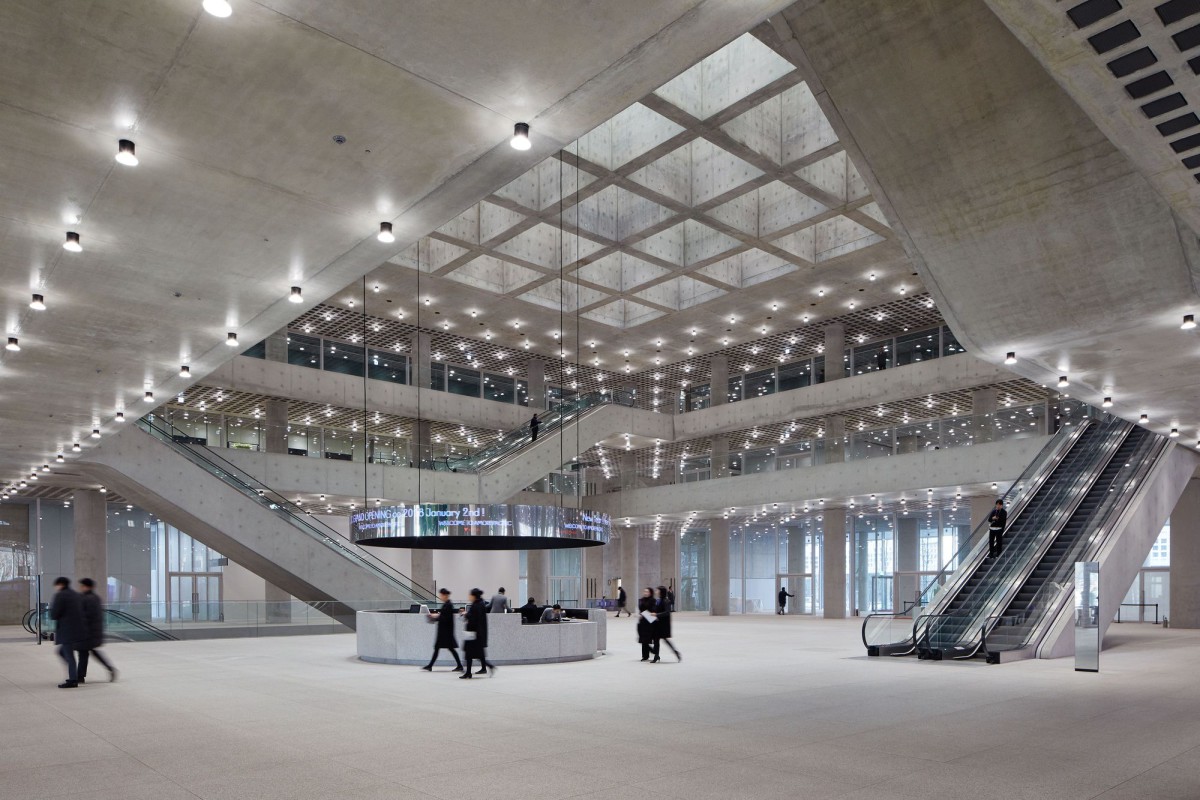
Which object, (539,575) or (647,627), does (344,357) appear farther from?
(647,627)

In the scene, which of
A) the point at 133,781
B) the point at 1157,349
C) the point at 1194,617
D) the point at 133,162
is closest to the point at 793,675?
the point at 1157,349

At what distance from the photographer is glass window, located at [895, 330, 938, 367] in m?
37.0

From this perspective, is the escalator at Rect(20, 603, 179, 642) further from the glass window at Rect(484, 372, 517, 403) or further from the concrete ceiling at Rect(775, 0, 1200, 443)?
the glass window at Rect(484, 372, 517, 403)

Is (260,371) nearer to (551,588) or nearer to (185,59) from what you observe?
(551,588)

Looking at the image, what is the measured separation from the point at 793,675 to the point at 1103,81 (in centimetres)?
1024

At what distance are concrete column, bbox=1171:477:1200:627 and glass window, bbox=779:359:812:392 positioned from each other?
1687 cm

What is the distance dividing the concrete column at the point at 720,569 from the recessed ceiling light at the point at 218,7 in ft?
128

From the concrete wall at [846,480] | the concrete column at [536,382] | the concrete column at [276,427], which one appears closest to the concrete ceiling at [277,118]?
the concrete column at [276,427]

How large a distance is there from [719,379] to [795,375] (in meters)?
3.89

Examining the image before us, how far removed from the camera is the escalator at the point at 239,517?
1016 inches

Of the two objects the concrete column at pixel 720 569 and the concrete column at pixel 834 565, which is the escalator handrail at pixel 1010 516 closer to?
the concrete column at pixel 834 565

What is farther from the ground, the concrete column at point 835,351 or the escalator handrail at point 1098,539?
the concrete column at point 835,351

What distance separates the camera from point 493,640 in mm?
16500

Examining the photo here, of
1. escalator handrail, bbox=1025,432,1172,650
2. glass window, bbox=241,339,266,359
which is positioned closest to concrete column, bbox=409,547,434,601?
glass window, bbox=241,339,266,359
